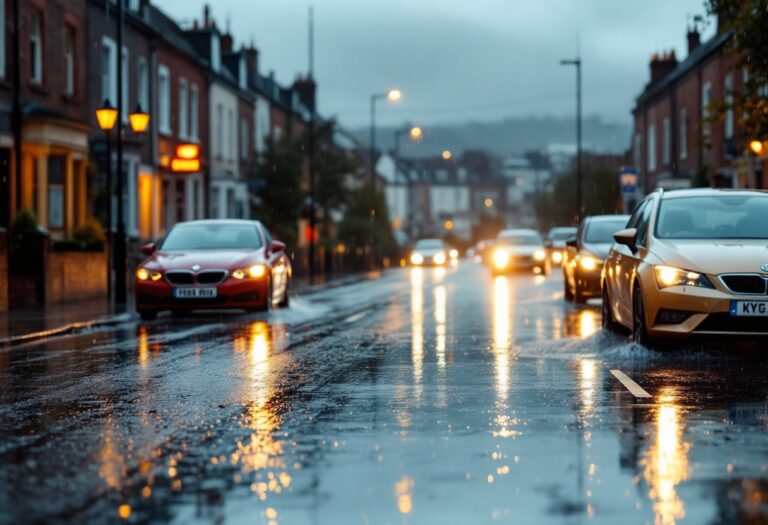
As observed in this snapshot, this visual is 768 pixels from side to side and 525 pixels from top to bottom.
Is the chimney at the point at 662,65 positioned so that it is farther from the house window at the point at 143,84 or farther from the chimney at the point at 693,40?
the house window at the point at 143,84

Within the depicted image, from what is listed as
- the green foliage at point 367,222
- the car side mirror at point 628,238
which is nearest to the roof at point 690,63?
the green foliage at point 367,222

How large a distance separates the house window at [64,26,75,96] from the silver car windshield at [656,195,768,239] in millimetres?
21408

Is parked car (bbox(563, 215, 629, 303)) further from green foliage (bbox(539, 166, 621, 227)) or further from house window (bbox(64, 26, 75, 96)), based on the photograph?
green foliage (bbox(539, 166, 621, 227))

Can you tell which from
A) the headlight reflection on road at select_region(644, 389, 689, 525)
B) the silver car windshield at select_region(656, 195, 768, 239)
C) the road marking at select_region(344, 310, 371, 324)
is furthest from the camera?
the road marking at select_region(344, 310, 371, 324)

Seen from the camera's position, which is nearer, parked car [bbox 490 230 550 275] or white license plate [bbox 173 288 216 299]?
white license plate [bbox 173 288 216 299]

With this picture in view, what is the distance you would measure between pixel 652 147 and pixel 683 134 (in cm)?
807

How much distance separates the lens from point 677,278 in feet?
40.5

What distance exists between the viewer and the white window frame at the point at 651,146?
61.4 m

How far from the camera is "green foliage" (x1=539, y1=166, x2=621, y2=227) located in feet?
239

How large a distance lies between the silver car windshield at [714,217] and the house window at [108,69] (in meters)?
24.1

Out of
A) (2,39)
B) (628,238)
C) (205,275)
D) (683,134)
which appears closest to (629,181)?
(683,134)

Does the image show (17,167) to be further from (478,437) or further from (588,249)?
(478,437)

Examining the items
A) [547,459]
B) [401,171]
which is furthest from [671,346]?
[401,171]

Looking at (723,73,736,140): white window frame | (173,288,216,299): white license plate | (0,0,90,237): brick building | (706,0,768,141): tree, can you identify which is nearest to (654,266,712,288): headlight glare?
(173,288,216,299): white license plate
